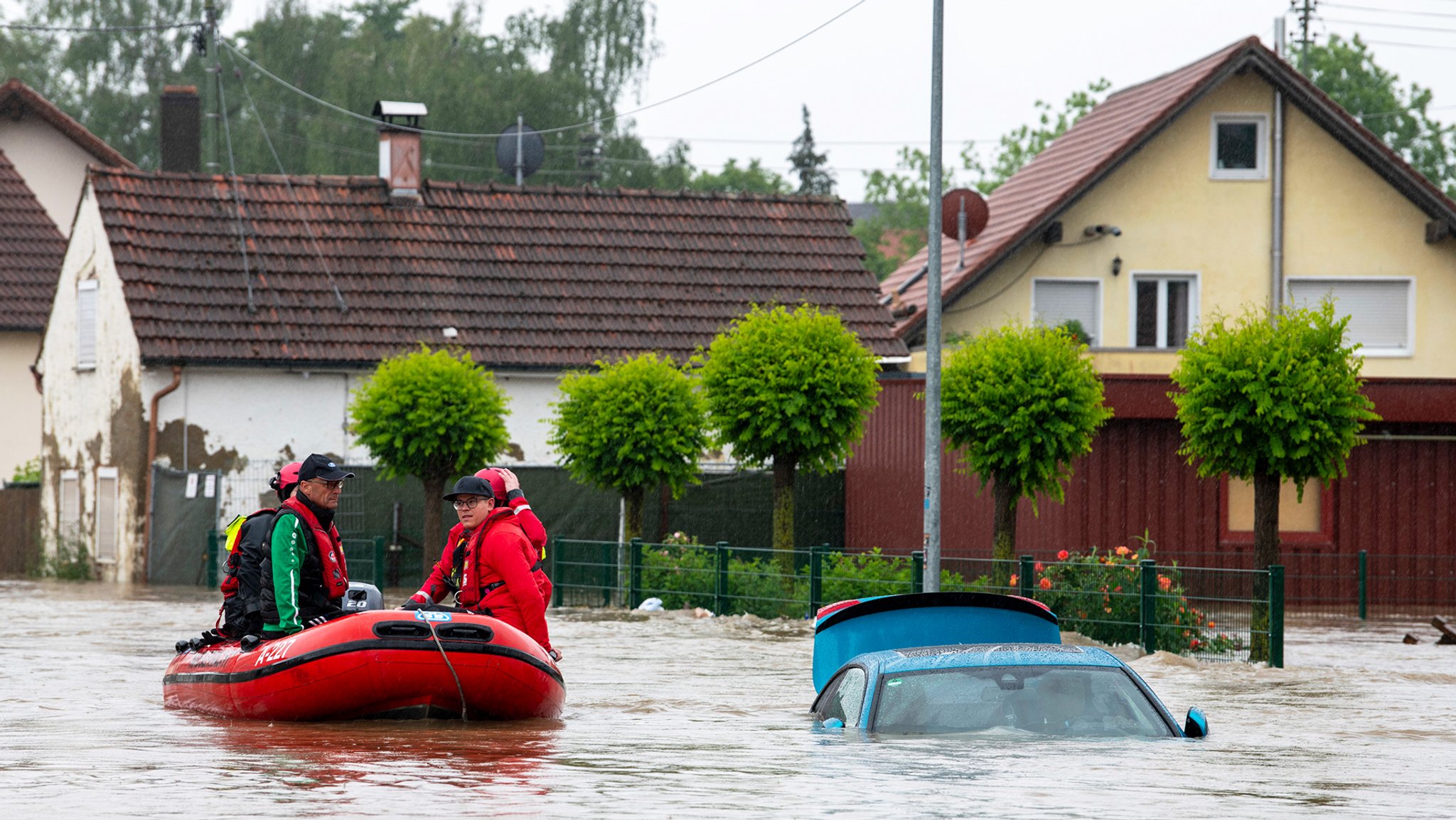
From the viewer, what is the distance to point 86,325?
1357 inches

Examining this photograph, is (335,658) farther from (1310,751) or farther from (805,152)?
(805,152)

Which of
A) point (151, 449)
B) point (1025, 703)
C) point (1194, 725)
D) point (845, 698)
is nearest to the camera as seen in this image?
point (1025, 703)

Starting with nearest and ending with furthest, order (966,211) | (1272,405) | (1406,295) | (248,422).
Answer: (1272,405), (248,422), (1406,295), (966,211)

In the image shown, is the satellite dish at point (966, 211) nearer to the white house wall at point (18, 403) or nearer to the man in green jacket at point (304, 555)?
the white house wall at point (18, 403)

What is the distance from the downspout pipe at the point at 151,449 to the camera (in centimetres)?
3191

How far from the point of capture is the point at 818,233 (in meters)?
36.8

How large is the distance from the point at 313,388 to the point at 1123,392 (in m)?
12.8

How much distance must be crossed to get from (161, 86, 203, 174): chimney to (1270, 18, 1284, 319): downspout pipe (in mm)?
19837

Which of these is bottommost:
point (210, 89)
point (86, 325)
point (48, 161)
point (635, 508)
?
point (635, 508)

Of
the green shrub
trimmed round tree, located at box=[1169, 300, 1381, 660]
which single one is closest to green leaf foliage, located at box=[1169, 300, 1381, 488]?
trimmed round tree, located at box=[1169, 300, 1381, 660]

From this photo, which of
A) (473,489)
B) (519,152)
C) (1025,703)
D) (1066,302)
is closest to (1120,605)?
(473,489)

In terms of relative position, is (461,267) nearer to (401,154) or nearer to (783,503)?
(401,154)

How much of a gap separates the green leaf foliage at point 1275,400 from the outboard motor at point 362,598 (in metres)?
9.18

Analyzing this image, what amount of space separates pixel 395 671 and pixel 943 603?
3.69 metres
